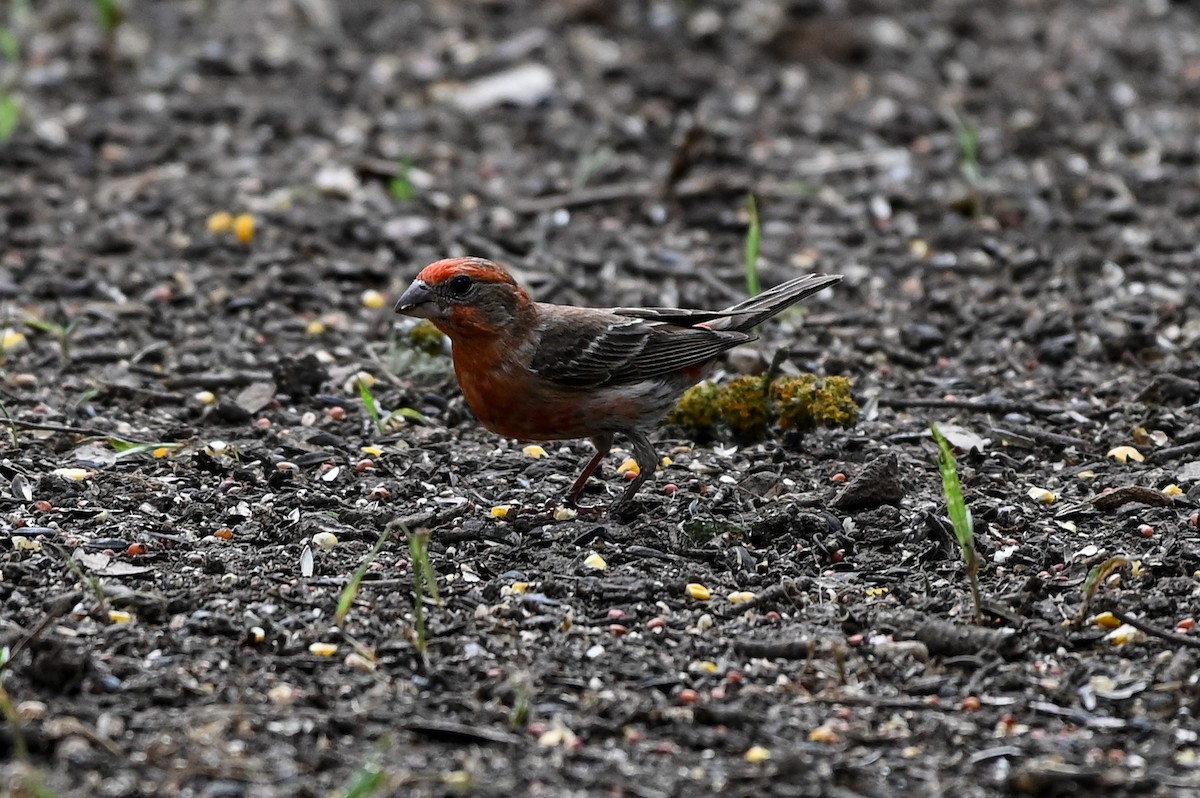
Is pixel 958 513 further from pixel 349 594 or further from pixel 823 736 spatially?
pixel 349 594

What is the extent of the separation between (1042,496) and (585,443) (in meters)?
1.97

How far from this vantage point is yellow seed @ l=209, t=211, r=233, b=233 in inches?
334

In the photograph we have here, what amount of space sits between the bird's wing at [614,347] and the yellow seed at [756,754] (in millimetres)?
2056

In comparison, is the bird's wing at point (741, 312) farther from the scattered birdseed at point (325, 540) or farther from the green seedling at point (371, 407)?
the scattered birdseed at point (325, 540)

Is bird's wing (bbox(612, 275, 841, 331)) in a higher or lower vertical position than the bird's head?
lower

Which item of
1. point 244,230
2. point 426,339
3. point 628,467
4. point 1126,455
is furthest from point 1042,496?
point 244,230

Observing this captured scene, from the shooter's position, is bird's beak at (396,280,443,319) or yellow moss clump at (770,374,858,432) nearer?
bird's beak at (396,280,443,319)

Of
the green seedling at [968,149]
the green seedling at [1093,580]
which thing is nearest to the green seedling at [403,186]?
the green seedling at [968,149]

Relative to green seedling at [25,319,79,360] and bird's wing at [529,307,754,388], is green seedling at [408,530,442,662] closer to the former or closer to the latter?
bird's wing at [529,307,754,388]

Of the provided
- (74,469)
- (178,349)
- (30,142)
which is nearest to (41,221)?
(30,142)

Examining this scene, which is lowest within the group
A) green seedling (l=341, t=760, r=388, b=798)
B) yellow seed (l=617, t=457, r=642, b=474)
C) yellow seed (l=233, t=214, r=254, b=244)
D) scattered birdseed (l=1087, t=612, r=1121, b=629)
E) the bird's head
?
yellow seed (l=617, t=457, r=642, b=474)

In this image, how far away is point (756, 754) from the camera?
4238 millimetres

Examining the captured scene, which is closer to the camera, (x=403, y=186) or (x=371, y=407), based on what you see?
(x=371, y=407)

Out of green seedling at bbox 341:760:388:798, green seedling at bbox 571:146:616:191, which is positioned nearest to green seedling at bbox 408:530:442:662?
green seedling at bbox 341:760:388:798
